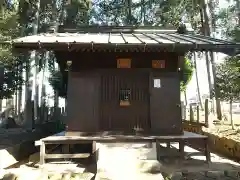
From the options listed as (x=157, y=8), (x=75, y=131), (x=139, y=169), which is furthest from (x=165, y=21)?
(x=139, y=169)

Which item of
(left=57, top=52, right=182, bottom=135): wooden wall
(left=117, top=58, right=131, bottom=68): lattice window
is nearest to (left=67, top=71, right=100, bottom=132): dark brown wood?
(left=57, top=52, right=182, bottom=135): wooden wall

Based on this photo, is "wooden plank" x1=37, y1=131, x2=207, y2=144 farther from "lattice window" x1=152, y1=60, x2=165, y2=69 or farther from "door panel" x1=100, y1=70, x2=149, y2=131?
"lattice window" x1=152, y1=60, x2=165, y2=69

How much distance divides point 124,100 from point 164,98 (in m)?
1.23

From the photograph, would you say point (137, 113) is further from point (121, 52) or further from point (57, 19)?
point (57, 19)

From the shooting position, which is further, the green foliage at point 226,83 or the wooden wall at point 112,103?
the green foliage at point 226,83

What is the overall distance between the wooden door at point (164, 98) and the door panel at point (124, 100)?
0.62ft

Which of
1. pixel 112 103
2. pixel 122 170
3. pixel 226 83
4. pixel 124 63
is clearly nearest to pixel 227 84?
pixel 226 83

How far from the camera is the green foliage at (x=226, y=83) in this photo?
43.0 feet

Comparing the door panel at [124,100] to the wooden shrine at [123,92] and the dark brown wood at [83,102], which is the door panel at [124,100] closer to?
the wooden shrine at [123,92]

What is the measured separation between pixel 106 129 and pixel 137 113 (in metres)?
1.07

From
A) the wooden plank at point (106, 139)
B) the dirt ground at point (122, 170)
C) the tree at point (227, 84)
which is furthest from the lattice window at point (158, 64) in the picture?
the tree at point (227, 84)

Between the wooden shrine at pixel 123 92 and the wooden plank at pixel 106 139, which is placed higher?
the wooden shrine at pixel 123 92

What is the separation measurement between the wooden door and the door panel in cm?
19

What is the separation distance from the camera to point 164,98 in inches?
336
